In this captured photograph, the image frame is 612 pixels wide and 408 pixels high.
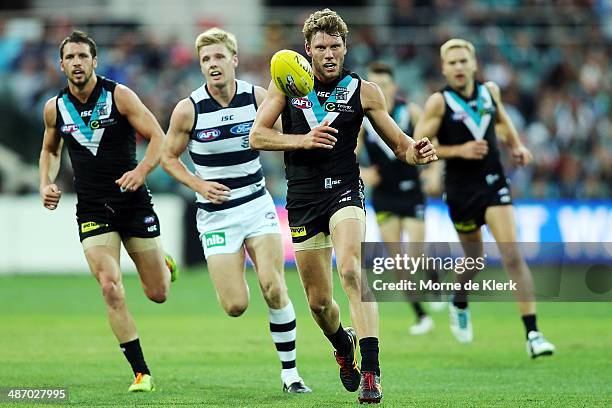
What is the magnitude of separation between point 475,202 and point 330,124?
12.1ft

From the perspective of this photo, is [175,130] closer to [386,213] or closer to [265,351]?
[265,351]

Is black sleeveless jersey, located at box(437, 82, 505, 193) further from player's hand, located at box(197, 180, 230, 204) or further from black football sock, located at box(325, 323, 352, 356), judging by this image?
black football sock, located at box(325, 323, 352, 356)

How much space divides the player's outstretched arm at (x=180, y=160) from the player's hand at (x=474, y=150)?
317 cm

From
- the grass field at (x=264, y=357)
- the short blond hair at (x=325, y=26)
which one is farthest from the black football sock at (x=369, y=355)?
the short blond hair at (x=325, y=26)

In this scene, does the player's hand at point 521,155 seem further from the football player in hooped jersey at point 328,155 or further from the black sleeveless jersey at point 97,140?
the black sleeveless jersey at point 97,140

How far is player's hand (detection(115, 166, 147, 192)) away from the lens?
376 inches

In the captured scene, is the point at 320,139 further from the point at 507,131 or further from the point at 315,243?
the point at 507,131

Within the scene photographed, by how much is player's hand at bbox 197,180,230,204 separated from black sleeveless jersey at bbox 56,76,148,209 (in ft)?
2.27

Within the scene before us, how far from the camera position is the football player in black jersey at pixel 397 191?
13703 mm

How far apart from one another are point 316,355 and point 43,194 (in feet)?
11.4

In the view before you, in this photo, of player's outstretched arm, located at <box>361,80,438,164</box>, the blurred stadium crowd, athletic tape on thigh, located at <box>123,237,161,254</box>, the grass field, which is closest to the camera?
player's outstretched arm, located at <box>361,80,438,164</box>

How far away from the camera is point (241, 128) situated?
32.0ft

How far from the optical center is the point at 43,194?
32.2 ft

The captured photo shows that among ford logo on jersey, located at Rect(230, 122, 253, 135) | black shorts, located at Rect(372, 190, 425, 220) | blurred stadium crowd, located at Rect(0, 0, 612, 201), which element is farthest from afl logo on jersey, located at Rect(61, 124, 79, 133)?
blurred stadium crowd, located at Rect(0, 0, 612, 201)
